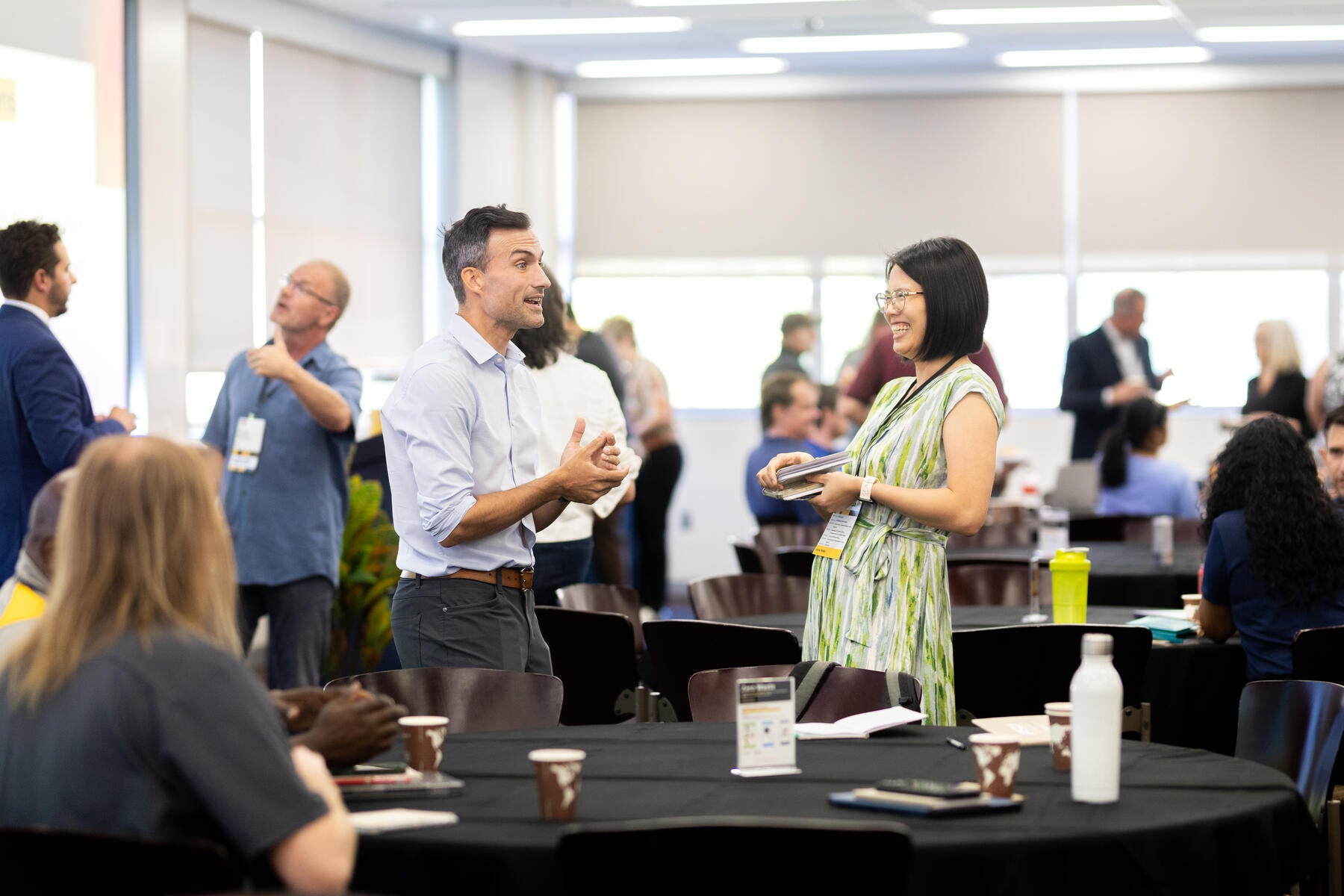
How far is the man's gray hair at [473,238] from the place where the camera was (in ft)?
10.8

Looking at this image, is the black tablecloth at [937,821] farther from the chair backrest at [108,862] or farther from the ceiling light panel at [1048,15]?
the ceiling light panel at [1048,15]

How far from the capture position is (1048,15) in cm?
918

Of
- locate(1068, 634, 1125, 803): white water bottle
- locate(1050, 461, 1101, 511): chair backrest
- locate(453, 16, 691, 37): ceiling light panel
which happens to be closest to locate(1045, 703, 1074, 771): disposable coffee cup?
locate(1068, 634, 1125, 803): white water bottle

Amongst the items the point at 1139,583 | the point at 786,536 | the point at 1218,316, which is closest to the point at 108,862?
the point at 1139,583

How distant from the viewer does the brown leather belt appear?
3146 millimetres

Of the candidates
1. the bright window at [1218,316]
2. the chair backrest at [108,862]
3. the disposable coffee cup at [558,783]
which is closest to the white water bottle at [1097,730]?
the disposable coffee cup at [558,783]

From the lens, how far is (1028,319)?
1123cm

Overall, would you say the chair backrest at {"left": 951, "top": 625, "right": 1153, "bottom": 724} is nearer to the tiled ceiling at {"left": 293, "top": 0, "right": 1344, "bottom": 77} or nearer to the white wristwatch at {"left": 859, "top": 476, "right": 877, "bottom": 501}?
the white wristwatch at {"left": 859, "top": 476, "right": 877, "bottom": 501}

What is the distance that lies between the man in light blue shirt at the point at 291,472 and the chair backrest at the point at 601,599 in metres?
0.82

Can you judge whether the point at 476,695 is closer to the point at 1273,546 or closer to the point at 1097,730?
the point at 1097,730

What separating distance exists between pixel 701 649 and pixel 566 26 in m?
6.50

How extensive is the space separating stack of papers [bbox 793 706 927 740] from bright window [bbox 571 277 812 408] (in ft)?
28.8

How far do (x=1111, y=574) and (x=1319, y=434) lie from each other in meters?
3.79

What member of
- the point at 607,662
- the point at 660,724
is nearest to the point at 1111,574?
the point at 607,662
